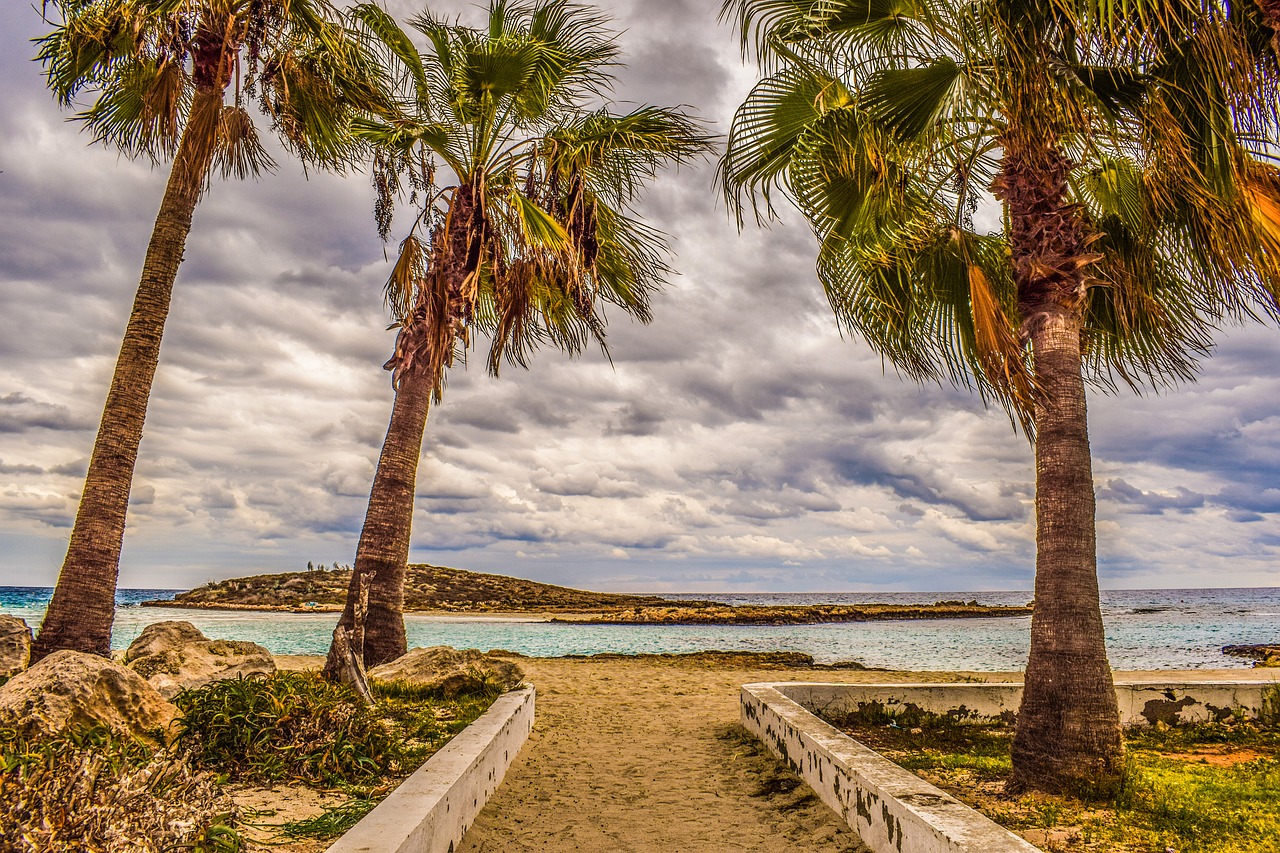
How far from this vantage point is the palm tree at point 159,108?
7.09m

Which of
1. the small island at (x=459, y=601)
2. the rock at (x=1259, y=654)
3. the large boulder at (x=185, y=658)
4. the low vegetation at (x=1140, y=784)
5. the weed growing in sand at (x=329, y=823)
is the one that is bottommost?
the small island at (x=459, y=601)

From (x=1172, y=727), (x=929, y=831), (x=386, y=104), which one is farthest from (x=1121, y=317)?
(x=386, y=104)

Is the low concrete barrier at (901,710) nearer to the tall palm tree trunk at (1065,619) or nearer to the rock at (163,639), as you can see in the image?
the tall palm tree trunk at (1065,619)

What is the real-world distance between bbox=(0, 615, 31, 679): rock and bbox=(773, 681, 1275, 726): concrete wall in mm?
6959

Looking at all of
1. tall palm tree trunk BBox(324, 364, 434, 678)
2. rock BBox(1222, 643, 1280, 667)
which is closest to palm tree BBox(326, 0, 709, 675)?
tall palm tree trunk BBox(324, 364, 434, 678)

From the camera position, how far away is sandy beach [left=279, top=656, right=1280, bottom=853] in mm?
4508

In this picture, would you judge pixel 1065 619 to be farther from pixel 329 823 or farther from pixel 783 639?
pixel 783 639

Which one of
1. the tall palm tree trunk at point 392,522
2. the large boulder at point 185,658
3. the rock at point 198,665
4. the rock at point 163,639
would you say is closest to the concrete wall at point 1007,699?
the tall palm tree trunk at point 392,522

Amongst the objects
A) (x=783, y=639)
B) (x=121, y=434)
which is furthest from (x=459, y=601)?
(x=121, y=434)

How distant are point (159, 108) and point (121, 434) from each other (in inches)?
136

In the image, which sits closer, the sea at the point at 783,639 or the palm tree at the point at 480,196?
the palm tree at the point at 480,196

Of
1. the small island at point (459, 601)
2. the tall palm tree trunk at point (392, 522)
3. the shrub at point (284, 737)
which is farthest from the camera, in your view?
the small island at point (459, 601)

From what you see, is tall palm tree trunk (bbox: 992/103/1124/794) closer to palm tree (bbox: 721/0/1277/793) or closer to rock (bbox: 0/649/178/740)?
palm tree (bbox: 721/0/1277/793)

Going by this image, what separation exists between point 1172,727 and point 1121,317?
3813 mm
